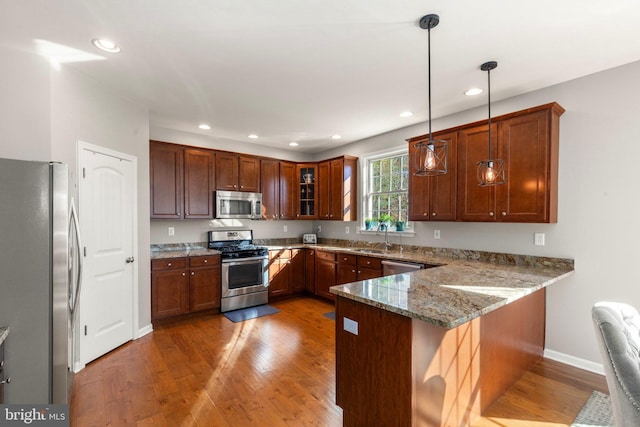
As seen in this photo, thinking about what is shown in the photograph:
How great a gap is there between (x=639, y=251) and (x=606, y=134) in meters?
1.02

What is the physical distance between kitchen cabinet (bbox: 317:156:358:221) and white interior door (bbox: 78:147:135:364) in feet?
9.63

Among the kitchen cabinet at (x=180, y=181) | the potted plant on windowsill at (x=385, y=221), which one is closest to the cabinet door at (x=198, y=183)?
the kitchen cabinet at (x=180, y=181)

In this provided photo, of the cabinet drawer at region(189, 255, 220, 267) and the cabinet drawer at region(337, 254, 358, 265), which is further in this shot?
the cabinet drawer at region(337, 254, 358, 265)

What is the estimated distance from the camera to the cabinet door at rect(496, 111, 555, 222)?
2717 mm

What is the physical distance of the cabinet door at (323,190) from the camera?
5281mm

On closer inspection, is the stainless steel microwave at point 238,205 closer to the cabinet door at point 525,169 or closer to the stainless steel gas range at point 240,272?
the stainless steel gas range at point 240,272

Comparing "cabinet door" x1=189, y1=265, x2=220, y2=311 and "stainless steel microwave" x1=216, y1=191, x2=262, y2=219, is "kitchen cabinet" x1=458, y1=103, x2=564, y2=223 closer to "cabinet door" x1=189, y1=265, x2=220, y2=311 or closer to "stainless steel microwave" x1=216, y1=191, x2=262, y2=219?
"stainless steel microwave" x1=216, y1=191, x2=262, y2=219

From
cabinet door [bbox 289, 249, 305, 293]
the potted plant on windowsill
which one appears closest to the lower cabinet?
cabinet door [bbox 289, 249, 305, 293]

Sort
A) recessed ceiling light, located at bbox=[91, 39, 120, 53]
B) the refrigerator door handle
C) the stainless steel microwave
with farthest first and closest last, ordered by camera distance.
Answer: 1. the stainless steel microwave
2. recessed ceiling light, located at bbox=[91, 39, 120, 53]
3. the refrigerator door handle

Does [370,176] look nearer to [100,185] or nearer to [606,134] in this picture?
[606,134]

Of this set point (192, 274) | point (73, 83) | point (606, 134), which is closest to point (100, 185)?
point (73, 83)

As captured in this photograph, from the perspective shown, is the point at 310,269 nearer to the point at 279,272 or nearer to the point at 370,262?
the point at 279,272

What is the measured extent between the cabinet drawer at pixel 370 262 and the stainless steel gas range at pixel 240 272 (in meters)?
1.53

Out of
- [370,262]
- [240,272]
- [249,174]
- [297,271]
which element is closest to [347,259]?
[370,262]
